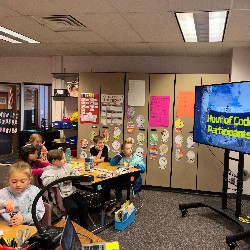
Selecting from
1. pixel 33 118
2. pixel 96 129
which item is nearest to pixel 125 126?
pixel 96 129

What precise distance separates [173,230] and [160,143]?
2.07m

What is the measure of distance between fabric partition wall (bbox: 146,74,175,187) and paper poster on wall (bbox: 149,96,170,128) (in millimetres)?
53

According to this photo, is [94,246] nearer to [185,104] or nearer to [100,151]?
[100,151]

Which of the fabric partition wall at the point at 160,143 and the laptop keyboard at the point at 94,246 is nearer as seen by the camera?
the laptop keyboard at the point at 94,246

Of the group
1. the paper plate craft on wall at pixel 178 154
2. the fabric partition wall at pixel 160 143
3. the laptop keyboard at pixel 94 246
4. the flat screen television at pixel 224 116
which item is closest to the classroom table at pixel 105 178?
the flat screen television at pixel 224 116

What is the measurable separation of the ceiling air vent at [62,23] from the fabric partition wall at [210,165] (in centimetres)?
252

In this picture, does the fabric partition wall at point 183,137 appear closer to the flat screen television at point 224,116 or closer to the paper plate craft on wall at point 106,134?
the flat screen television at point 224,116

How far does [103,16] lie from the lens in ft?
11.5

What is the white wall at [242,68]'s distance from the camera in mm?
5254

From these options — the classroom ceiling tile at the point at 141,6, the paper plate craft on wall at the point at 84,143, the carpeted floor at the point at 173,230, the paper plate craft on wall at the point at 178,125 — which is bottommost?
the carpeted floor at the point at 173,230

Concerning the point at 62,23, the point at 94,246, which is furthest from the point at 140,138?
the point at 94,246

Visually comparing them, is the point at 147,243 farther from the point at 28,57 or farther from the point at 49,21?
the point at 28,57

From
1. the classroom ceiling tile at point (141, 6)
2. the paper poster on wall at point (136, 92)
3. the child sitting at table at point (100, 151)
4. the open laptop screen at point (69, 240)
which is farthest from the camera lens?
the paper poster on wall at point (136, 92)

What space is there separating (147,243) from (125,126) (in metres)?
2.71
